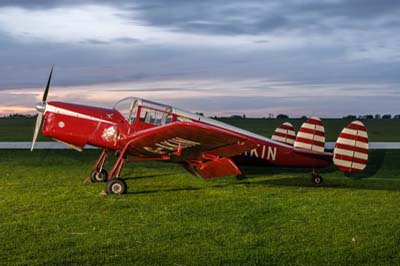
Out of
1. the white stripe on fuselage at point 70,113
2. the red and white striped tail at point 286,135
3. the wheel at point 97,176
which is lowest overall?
the wheel at point 97,176

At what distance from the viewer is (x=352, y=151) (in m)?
11.8

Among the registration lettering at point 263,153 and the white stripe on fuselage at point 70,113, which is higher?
the white stripe on fuselage at point 70,113

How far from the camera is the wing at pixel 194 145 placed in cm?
934

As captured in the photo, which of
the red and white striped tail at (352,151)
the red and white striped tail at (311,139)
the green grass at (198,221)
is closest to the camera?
the green grass at (198,221)

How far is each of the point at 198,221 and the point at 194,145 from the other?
2820 millimetres

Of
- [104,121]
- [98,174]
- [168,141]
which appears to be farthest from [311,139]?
[98,174]

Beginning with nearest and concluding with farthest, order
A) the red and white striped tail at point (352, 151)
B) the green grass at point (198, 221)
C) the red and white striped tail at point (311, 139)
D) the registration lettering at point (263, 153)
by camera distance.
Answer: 1. the green grass at point (198, 221)
2. the red and white striped tail at point (352, 151)
3. the registration lettering at point (263, 153)
4. the red and white striped tail at point (311, 139)

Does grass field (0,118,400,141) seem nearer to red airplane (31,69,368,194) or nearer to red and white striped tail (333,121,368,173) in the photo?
red airplane (31,69,368,194)

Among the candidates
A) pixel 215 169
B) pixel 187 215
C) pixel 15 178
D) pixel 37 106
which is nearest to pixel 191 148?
pixel 215 169

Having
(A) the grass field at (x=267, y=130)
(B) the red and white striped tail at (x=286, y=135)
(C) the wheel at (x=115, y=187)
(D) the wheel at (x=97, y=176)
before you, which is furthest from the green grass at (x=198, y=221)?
(A) the grass field at (x=267, y=130)

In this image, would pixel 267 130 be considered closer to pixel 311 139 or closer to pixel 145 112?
pixel 311 139

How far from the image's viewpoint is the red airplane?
10031 mm

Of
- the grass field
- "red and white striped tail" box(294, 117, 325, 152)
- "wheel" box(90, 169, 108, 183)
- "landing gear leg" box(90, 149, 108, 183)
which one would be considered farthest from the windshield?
the grass field

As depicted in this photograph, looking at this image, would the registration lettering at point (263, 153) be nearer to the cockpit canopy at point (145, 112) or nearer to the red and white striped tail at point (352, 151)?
the red and white striped tail at point (352, 151)
